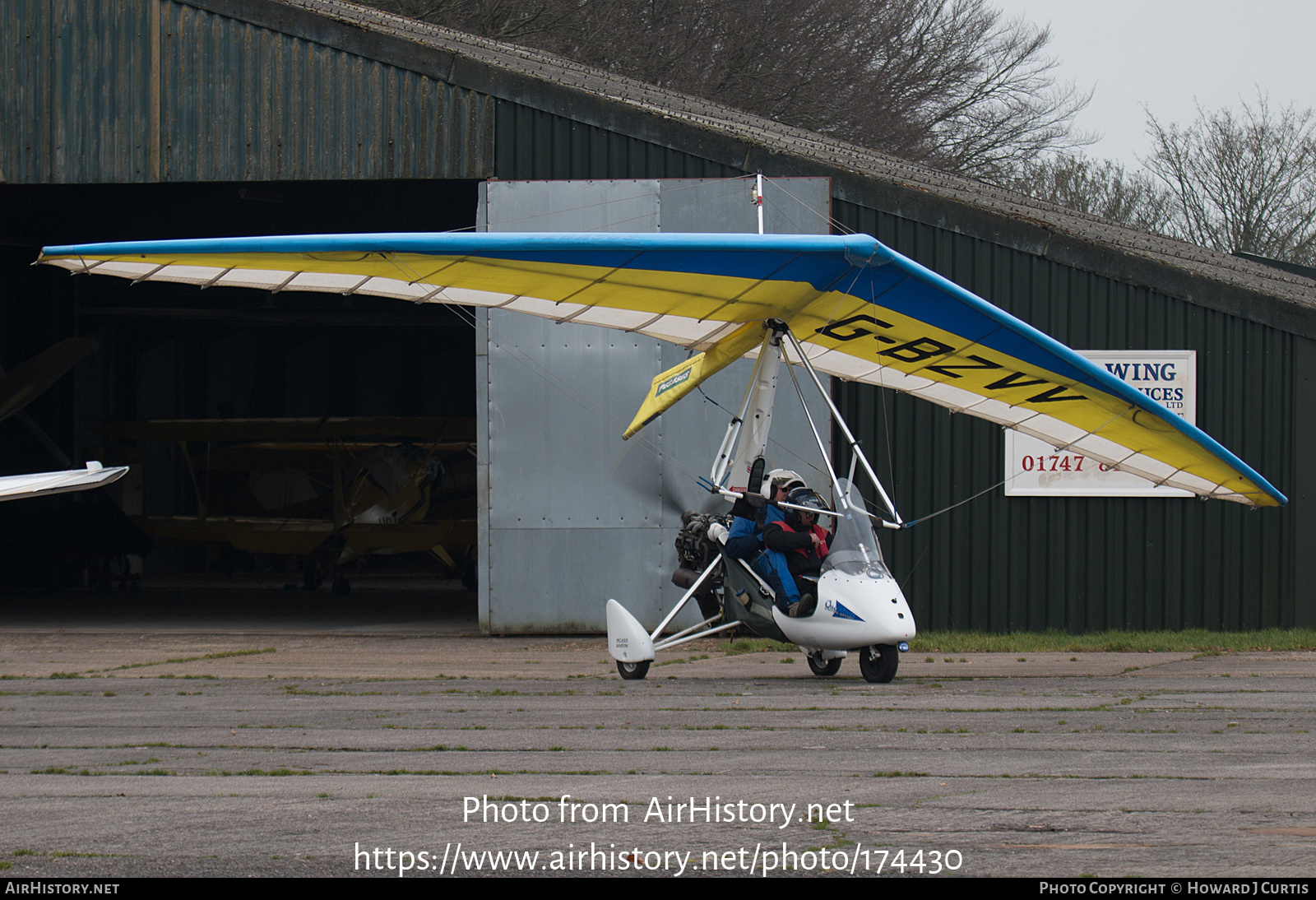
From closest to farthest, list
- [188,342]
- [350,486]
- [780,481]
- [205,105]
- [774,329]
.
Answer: [780,481] → [774,329] → [205,105] → [350,486] → [188,342]

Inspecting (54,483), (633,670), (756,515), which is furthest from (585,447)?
(54,483)

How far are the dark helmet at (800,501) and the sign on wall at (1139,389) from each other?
4.69m

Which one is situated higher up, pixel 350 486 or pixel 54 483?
pixel 54 483

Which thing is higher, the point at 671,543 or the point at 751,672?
the point at 671,543

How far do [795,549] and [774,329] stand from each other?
174cm

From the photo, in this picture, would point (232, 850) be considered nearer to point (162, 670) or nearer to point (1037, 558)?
point (162, 670)

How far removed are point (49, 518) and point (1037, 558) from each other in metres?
17.6

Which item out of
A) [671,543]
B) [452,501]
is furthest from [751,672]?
[452,501]

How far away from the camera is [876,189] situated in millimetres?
13781

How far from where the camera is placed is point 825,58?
35188mm

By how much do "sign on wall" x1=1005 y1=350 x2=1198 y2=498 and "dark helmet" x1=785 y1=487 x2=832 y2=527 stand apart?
4691 mm

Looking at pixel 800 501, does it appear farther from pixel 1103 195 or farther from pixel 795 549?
pixel 1103 195

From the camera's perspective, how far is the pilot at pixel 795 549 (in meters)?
9.41

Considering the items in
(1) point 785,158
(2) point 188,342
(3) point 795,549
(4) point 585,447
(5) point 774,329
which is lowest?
(3) point 795,549
